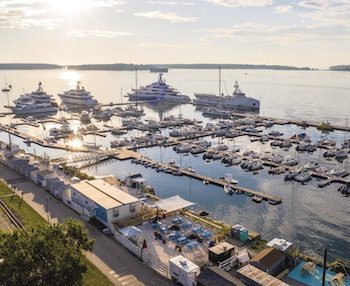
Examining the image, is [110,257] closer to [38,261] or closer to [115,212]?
[115,212]

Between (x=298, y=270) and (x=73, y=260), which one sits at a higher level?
Result: (x=73, y=260)

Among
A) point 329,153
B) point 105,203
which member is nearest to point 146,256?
point 105,203

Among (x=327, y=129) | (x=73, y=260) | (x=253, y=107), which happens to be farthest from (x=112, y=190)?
(x=253, y=107)

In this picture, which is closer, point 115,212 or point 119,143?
point 115,212

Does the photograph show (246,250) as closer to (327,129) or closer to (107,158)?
(107,158)

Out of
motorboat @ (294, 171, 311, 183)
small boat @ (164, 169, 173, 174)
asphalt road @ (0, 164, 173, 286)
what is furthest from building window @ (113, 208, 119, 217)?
motorboat @ (294, 171, 311, 183)

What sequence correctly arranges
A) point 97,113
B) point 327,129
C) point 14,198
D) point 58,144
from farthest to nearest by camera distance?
point 97,113 → point 327,129 → point 58,144 → point 14,198

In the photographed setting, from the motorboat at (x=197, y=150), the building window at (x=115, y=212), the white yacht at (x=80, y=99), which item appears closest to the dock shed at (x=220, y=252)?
the building window at (x=115, y=212)
